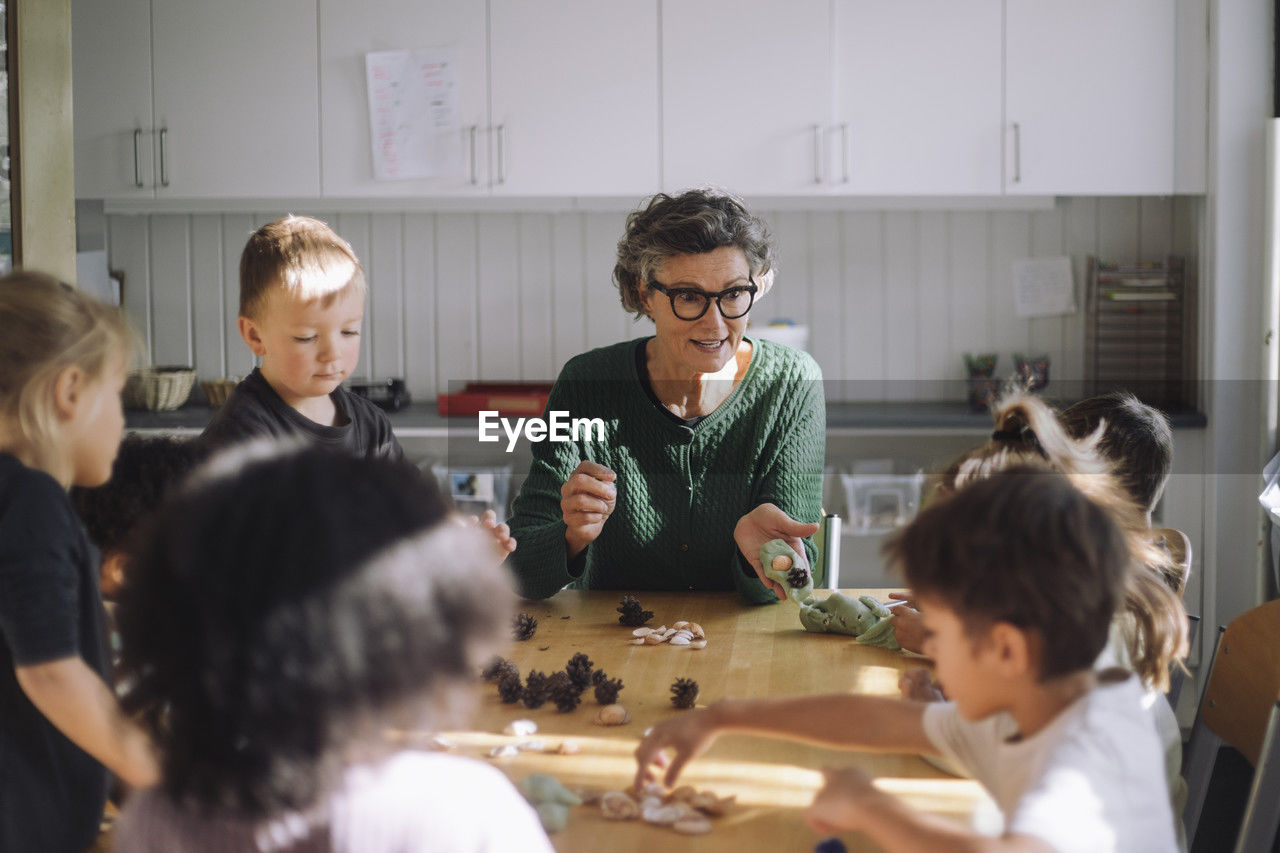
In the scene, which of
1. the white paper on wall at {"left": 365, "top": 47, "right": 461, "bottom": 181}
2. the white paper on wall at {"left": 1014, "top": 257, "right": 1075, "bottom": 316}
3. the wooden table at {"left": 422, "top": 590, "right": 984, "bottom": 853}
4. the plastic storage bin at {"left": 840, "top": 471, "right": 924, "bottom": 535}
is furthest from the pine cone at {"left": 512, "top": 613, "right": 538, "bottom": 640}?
the white paper on wall at {"left": 1014, "top": 257, "right": 1075, "bottom": 316}

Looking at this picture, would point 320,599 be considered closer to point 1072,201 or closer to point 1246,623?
point 1246,623

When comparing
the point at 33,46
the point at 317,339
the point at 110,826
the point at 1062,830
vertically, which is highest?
the point at 33,46

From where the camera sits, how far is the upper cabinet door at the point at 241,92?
3.62m

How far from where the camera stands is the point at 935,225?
12.8 ft

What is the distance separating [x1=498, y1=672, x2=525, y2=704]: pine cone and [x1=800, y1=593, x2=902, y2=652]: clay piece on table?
0.48 meters

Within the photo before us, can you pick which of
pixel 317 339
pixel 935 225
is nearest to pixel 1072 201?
pixel 935 225

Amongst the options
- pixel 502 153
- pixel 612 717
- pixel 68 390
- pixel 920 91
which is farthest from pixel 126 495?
pixel 920 91

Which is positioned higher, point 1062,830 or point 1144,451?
point 1144,451

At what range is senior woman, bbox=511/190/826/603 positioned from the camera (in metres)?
2.05

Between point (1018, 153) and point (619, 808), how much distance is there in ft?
9.65

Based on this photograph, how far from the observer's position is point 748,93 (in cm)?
354

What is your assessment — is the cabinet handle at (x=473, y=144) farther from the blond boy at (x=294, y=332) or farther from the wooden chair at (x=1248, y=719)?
the wooden chair at (x=1248, y=719)

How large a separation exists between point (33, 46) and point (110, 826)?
1936 mm

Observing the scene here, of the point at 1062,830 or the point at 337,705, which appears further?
the point at 1062,830
